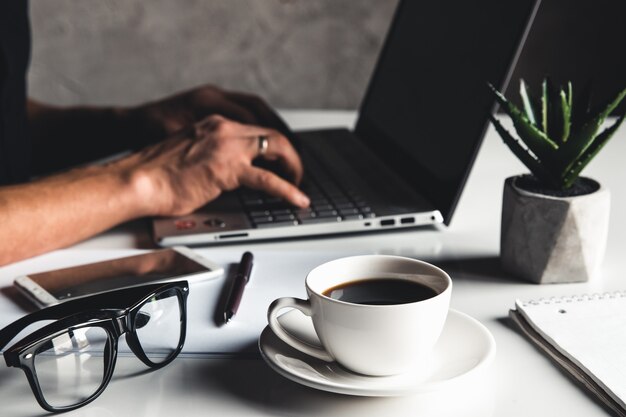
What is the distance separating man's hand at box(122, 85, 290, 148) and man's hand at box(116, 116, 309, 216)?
0.26m

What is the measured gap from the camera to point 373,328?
21.5 inches

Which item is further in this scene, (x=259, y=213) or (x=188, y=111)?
(x=188, y=111)

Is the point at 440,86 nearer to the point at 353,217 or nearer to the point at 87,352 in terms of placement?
the point at 353,217

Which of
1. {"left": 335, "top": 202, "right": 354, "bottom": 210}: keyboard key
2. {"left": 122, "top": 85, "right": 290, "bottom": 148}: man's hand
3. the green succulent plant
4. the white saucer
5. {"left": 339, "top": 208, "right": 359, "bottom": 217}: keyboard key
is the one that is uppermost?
the green succulent plant

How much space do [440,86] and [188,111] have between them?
0.50 m

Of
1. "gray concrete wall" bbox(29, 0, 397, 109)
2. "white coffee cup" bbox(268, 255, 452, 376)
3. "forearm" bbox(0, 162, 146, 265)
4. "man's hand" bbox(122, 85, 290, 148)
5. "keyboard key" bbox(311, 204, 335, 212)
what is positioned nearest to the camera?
"white coffee cup" bbox(268, 255, 452, 376)

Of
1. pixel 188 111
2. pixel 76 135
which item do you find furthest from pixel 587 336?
pixel 76 135

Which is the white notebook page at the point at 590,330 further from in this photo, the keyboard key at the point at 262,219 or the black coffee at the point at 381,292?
the keyboard key at the point at 262,219

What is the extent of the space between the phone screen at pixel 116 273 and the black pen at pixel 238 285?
39 millimetres

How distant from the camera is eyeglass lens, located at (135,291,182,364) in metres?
0.62

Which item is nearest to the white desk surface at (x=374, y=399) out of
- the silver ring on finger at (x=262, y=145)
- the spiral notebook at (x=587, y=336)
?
the spiral notebook at (x=587, y=336)

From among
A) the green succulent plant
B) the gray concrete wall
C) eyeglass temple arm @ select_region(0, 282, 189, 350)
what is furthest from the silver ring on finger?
the gray concrete wall

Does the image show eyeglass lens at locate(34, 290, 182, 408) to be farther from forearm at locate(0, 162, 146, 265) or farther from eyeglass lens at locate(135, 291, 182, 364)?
forearm at locate(0, 162, 146, 265)

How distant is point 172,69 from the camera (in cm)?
250
